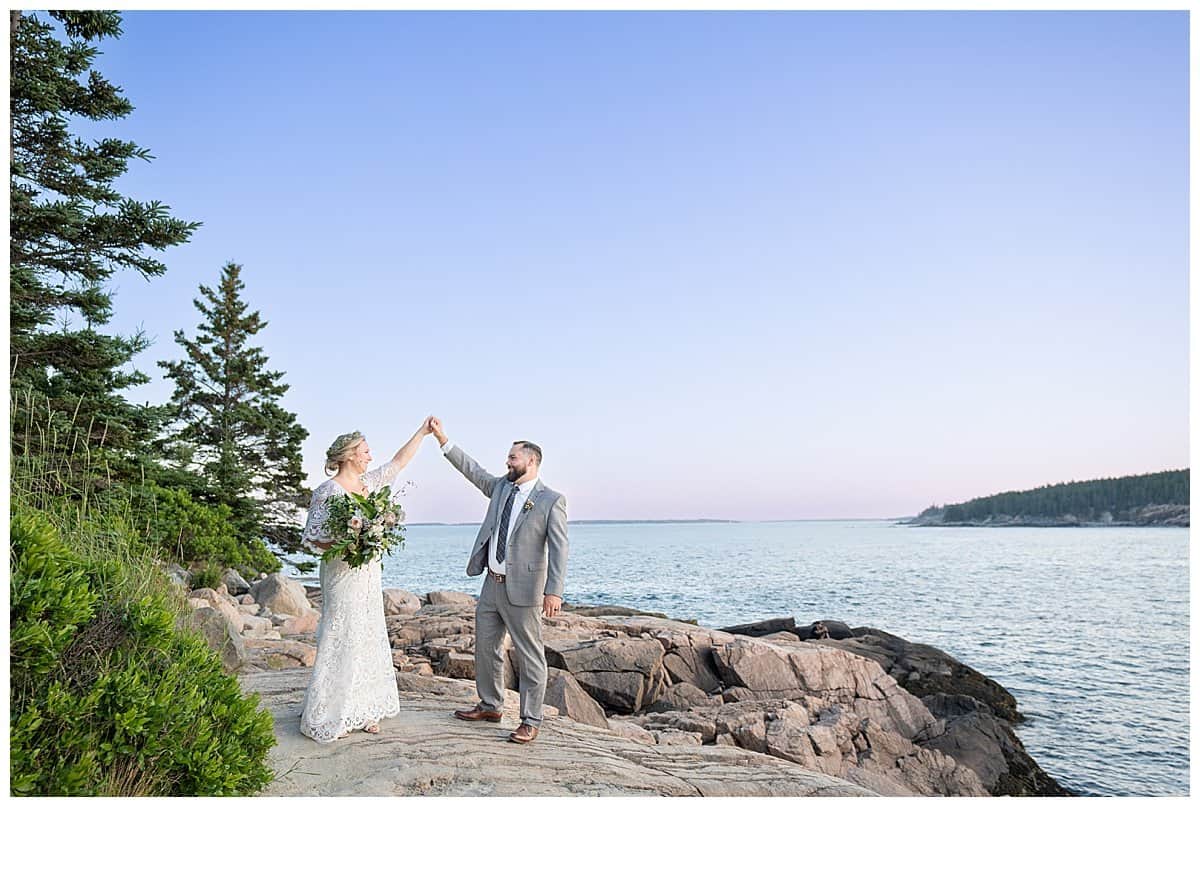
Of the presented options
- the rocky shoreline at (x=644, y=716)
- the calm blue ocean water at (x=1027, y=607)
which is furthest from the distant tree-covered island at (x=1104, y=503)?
the rocky shoreline at (x=644, y=716)

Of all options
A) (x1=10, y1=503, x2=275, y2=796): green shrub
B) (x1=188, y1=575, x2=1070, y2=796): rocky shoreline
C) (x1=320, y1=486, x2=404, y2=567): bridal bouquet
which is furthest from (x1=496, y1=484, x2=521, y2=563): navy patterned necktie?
(x1=10, y1=503, x2=275, y2=796): green shrub

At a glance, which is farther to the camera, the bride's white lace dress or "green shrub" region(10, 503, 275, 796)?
the bride's white lace dress

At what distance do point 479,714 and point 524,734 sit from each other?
532mm

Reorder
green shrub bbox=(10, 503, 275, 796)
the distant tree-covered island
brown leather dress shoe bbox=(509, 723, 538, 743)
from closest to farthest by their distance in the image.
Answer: green shrub bbox=(10, 503, 275, 796) < brown leather dress shoe bbox=(509, 723, 538, 743) < the distant tree-covered island

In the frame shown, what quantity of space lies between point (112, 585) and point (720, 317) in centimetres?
1677

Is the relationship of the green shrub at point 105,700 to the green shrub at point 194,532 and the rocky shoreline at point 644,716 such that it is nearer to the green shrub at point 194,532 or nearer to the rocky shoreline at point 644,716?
the rocky shoreline at point 644,716

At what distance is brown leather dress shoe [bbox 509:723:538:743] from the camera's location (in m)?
5.21

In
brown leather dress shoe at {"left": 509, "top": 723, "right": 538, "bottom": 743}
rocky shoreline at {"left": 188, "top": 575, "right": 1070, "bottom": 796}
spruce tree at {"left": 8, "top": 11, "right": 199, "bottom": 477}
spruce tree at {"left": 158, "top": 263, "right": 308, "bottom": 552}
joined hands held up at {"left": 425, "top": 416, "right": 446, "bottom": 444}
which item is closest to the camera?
rocky shoreline at {"left": 188, "top": 575, "right": 1070, "bottom": 796}

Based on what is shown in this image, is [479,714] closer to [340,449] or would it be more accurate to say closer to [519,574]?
[519,574]

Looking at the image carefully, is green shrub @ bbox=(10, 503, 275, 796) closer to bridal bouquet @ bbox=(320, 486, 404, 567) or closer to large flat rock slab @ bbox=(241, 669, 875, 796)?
large flat rock slab @ bbox=(241, 669, 875, 796)

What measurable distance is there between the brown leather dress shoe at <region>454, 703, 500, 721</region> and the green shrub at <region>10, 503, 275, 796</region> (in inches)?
61.2

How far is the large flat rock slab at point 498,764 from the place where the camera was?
457 cm

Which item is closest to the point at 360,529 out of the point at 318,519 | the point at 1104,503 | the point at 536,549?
the point at 318,519
